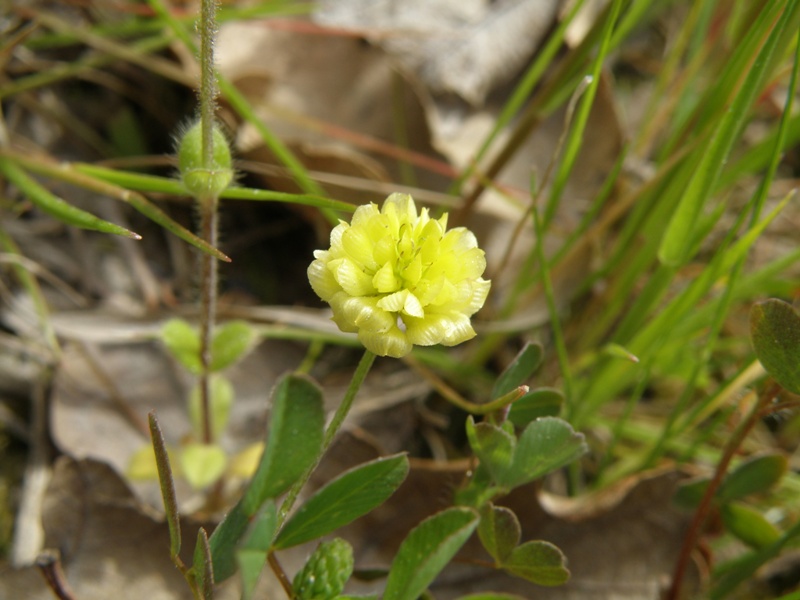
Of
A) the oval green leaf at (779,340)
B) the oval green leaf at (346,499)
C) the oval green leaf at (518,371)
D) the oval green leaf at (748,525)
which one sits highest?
the oval green leaf at (779,340)

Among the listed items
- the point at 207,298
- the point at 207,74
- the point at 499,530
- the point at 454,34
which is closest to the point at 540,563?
the point at 499,530

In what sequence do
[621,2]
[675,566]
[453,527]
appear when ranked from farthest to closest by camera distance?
[675,566], [621,2], [453,527]

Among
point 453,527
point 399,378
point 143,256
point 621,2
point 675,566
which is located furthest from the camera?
point 143,256

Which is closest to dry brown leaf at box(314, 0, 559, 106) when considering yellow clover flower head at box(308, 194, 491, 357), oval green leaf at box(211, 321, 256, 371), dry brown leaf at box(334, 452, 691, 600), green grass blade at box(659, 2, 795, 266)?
green grass blade at box(659, 2, 795, 266)

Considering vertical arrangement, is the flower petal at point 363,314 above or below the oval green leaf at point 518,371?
above

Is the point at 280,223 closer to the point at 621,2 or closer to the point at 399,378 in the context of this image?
the point at 399,378

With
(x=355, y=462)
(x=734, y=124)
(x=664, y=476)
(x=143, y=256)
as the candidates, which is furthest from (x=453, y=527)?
(x=143, y=256)

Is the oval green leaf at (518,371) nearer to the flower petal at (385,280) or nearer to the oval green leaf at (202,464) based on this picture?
the flower petal at (385,280)

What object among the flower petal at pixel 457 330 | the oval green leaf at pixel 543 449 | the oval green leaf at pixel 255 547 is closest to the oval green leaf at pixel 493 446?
the oval green leaf at pixel 543 449
